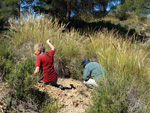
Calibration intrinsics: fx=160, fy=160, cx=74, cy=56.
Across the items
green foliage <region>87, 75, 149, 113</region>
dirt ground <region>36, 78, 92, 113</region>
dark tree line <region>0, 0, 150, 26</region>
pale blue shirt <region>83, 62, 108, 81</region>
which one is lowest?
dirt ground <region>36, 78, 92, 113</region>

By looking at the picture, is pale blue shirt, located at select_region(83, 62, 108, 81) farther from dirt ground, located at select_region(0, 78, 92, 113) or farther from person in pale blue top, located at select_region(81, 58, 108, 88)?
dirt ground, located at select_region(0, 78, 92, 113)

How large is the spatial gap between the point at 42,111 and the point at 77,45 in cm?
328

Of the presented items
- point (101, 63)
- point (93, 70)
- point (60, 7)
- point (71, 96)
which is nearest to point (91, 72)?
point (93, 70)

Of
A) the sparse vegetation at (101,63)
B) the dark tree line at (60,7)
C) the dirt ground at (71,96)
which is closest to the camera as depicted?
the sparse vegetation at (101,63)

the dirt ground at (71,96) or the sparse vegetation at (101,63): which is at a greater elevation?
the sparse vegetation at (101,63)

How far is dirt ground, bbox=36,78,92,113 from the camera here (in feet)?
9.95

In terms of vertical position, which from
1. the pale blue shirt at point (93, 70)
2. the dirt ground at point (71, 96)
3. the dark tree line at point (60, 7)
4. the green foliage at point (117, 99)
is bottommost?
the dirt ground at point (71, 96)

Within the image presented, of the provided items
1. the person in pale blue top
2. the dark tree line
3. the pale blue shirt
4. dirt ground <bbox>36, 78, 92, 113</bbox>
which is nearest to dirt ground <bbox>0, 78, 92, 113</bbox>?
dirt ground <bbox>36, 78, 92, 113</bbox>

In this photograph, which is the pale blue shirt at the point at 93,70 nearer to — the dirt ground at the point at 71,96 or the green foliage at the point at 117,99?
the dirt ground at the point at 71,96

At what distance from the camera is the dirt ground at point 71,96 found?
9.95ft

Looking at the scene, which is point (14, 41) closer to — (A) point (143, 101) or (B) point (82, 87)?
(B) point (82, 87)

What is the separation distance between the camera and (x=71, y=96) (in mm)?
3564

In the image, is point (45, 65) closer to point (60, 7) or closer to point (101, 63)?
point (101, 63)

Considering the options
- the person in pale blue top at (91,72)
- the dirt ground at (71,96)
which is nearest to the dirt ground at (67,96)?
the dirt ground at (71,96)
